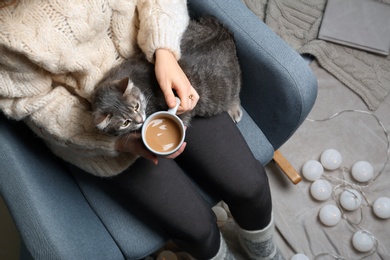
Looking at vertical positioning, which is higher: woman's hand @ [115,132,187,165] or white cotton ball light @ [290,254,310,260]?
woman's hand @ [115,132,187,165]

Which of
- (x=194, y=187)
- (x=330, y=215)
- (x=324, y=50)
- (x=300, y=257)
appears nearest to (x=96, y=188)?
(x=194, y=187)

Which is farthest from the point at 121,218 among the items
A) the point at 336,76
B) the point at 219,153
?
the point at 336,76

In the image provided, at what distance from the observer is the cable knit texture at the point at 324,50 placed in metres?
1.73

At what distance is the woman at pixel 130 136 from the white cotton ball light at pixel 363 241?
465mm

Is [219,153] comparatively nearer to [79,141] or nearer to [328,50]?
[79,141]

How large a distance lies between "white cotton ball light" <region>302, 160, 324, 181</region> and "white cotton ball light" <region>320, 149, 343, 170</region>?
28 mm

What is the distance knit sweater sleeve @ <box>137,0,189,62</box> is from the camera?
1.00 meters

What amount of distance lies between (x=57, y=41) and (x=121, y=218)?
0.52 metres

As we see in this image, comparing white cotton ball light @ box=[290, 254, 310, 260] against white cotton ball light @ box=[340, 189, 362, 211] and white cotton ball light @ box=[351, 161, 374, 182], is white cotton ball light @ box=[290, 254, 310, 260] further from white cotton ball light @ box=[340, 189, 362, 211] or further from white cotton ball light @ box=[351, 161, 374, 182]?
white cotton ball light @ box=[351, 161, 374, 182]

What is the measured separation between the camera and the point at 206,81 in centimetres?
115

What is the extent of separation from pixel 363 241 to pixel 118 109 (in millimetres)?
1046

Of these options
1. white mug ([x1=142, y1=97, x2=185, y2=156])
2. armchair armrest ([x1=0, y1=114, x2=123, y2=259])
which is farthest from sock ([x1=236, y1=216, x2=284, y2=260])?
white mug ([x1=142, y1=97, x2=185, y2=156])

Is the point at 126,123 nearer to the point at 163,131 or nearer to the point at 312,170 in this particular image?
the point at 163,131

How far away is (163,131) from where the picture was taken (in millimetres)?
885
